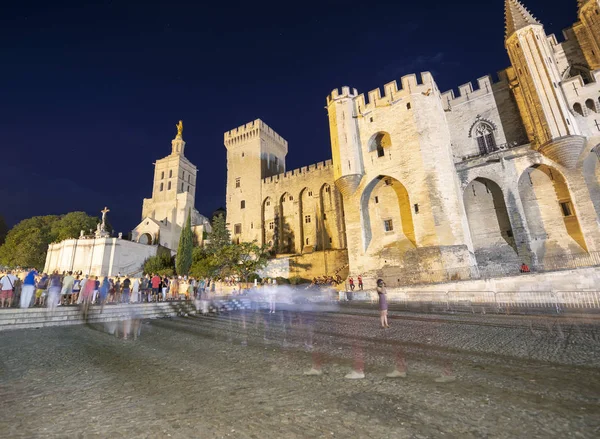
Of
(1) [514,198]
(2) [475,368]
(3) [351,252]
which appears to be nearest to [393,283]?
(3) [351,252]

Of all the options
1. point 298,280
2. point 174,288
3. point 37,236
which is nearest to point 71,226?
point 37,236

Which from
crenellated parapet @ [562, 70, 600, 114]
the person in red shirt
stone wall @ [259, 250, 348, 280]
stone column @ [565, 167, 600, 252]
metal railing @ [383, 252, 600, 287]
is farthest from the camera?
stone wall @ [259, 250, 348, 280]

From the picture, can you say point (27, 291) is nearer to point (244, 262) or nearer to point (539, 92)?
point (244, 262)

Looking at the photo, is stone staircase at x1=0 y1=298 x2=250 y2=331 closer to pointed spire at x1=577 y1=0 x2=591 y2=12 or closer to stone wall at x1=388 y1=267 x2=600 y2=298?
stone wall at x1=388 y1=267 x2=600 y2=298

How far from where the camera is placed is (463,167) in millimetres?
21266

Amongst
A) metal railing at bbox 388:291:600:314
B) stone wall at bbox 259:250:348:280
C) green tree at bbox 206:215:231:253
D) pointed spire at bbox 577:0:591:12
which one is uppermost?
pointed spire at bbox 577:0:591:12

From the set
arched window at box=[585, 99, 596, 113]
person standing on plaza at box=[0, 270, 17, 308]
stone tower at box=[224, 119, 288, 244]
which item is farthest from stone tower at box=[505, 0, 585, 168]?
stone tower at box=[224, 119, 288, 244]

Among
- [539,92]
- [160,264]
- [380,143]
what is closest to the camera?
[539,92]

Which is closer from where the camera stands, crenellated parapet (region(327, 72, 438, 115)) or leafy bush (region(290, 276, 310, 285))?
crenellated parapet (region(327, 72, 438, 115))

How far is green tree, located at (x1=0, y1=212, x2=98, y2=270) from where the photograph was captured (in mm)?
37812

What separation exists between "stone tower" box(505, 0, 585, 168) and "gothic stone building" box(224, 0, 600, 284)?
68 mm

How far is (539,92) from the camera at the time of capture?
18.3 m

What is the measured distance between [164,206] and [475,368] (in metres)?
50.8

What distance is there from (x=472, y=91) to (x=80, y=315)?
2926 cm
